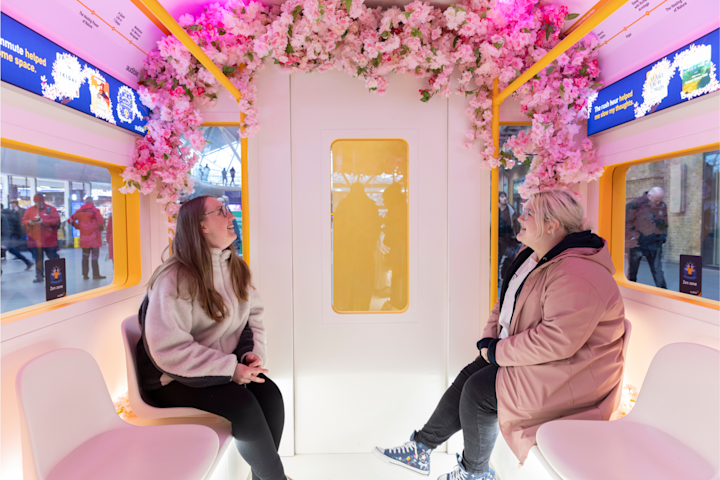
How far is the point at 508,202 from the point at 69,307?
3140mm

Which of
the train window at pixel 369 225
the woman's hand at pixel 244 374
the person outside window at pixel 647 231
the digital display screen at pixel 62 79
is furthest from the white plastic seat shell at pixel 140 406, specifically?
the person outside window at pixel 647 231

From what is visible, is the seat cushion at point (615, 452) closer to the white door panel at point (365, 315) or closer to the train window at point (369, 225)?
the white door panel at point (365, 315)

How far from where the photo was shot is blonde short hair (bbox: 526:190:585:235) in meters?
2.19

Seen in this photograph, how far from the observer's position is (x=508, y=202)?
3102mm

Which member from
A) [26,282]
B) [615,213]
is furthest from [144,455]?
[615,213]

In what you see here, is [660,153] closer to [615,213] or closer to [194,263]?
[615,213]

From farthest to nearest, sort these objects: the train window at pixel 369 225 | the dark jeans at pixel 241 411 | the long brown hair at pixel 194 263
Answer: the train window at pixel 369 225 < the long brown hair at pixel 194 263 < the dark jeans at pixel 241 411

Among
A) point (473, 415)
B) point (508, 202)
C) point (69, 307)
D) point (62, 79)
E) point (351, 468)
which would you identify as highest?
point (62, 79)

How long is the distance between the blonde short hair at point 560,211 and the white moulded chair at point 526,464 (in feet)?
2.08

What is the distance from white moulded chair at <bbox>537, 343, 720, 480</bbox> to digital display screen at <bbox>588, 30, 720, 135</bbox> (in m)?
1.45

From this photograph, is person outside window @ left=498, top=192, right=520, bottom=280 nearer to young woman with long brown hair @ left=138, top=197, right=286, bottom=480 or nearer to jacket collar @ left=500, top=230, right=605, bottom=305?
jacket collar @ left=500, top=230, right=605, bottom=305

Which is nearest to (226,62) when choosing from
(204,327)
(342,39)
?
(342,39)

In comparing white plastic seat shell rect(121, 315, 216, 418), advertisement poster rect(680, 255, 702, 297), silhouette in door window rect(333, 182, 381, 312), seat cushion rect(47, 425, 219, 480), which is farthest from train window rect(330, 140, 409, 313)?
advertisement poster rect(680, 255, 702, 297)

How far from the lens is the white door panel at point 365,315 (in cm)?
297
